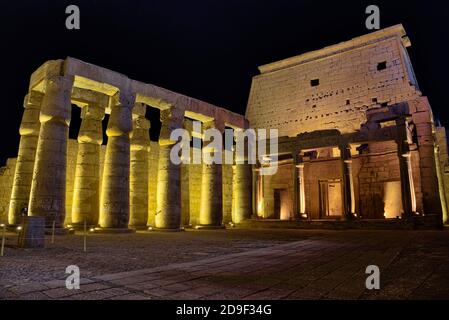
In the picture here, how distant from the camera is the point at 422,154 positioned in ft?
49.8

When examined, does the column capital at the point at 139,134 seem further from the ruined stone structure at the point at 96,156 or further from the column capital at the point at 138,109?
the column capital at the point at 138,109

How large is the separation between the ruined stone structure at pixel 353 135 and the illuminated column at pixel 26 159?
12.1 meters

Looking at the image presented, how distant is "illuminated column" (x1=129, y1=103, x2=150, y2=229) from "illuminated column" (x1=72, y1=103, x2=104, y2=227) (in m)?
1.76

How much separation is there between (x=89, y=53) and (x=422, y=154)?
107ft

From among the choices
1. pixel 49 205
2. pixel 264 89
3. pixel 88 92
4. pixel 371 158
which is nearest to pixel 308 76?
pixel 264 89

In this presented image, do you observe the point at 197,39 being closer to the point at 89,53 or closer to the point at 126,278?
the point at 89,53

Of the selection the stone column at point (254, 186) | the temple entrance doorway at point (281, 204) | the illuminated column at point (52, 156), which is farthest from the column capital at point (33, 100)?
the temple entrance doorway at point (281, 204)

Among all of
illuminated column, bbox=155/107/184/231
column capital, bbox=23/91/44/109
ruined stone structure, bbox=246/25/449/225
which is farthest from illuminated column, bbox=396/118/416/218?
column capital, bbox=23/91/44/109

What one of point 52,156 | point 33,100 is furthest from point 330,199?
point 33,100

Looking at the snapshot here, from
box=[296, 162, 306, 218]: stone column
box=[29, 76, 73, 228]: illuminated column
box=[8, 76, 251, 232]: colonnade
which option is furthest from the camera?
box=[296, 162, 306, 218]: stone column

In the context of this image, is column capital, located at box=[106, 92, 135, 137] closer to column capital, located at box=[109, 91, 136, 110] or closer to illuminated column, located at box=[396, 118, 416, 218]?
column capital, located at box=[109, 91, 136, 110]

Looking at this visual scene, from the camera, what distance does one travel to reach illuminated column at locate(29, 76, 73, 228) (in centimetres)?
1049

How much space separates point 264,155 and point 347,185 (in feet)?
16.7

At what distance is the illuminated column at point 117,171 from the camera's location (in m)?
12.3
